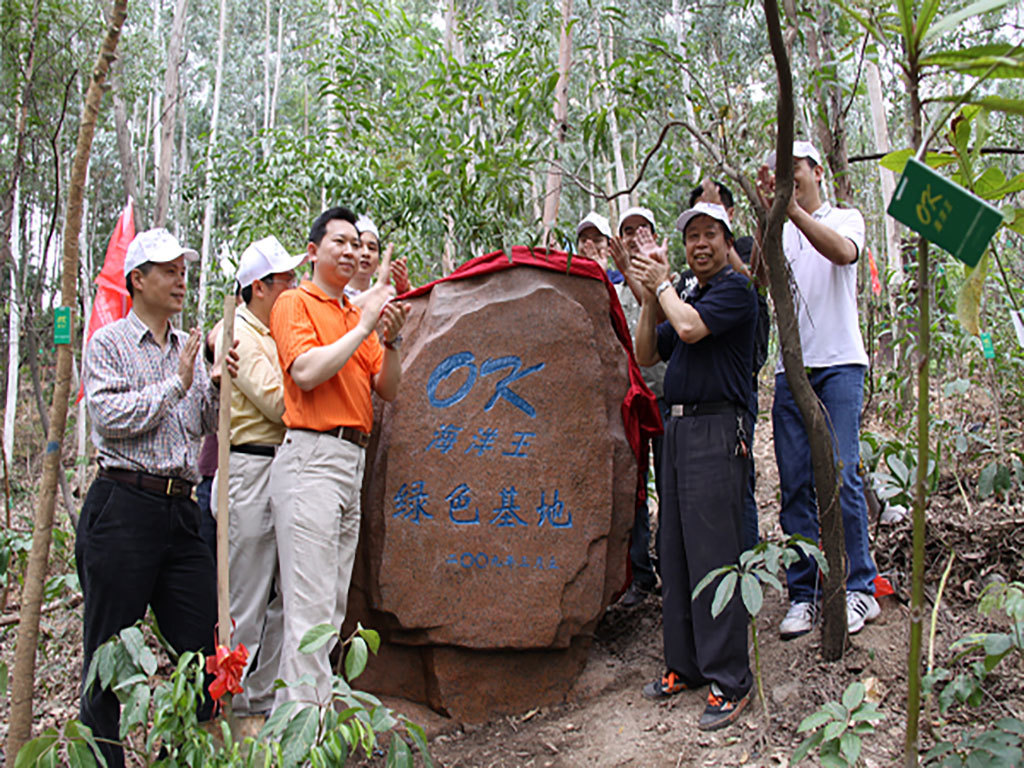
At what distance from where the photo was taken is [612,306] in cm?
341

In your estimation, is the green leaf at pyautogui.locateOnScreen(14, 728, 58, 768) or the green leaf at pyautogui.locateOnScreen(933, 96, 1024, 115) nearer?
the green leaf at pyautogui.locateOnScreen(933, 96, 1024, 115)

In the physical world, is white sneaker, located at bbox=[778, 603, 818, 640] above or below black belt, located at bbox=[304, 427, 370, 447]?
below

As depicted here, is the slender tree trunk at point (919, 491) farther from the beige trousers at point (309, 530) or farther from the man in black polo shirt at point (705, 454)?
the beige trousers at point (309, 530)

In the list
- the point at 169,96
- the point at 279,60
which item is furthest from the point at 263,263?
the point at 279,60

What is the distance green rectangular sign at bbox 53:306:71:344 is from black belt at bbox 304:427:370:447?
89 centimetres

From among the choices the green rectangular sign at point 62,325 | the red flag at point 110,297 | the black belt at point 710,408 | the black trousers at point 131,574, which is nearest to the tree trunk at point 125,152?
the red flag at point 110,297

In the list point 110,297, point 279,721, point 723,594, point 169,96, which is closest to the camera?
point 279,721

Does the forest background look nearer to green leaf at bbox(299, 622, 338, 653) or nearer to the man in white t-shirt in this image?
the man in white t-shirt

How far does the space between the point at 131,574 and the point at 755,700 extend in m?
2.10

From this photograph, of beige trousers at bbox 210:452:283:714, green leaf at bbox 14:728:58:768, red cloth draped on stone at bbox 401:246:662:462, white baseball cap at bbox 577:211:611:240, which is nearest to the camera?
green leaf at bbox 14:728:58:768

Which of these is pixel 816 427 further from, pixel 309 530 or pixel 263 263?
pixel 263 263

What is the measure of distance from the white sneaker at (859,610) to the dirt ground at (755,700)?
40mm

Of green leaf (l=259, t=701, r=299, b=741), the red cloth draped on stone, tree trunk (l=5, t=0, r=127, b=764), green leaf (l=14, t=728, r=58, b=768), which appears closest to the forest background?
the red cloth draped on stone

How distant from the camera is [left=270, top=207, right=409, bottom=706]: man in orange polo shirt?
2697mm
